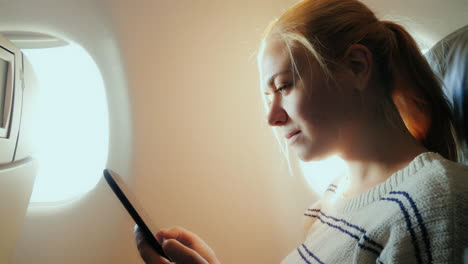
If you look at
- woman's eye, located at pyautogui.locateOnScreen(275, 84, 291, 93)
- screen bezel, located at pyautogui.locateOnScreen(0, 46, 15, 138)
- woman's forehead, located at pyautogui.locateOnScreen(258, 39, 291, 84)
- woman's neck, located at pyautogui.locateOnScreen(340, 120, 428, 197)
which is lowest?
woman's neck, located at pyautogui.locateOnScreen(340, 120, 428, 197)

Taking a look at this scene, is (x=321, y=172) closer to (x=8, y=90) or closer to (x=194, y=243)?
(x=194, y=243)

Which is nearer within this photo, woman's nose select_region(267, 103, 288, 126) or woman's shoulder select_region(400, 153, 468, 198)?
woman's shoulder select_region(400, 153, 468, 198)

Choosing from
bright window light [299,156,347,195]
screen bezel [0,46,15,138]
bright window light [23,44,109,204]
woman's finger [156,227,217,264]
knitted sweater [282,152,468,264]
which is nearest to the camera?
knitted sweater [282,152,468,264]

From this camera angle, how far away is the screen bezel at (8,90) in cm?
54

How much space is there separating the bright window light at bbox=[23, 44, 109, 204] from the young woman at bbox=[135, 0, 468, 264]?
461mm

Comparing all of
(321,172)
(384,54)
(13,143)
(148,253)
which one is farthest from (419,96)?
(13,143)

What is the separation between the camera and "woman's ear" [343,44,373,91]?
574mm

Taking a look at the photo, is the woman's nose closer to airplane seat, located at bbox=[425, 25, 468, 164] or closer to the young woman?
the young woman

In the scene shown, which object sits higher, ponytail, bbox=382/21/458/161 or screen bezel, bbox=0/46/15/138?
screen bezel, bbox=0/46/15/138

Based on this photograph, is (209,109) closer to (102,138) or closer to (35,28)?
(102,138)

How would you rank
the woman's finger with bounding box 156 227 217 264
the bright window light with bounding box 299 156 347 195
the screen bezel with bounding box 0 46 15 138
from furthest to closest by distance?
the bright window light with bounding box 299 156 347 195, the woman's finger with bounding box 156 227 217 264, the screen bezel with bounding box 0 46 15 138

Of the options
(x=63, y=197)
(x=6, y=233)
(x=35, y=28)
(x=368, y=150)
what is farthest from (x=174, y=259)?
(x=35, y=28)

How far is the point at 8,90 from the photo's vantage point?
1.82 ft

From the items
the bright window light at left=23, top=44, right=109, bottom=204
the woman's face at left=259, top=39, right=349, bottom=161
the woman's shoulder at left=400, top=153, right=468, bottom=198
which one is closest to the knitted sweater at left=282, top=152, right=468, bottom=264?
the woman's shoulder at left=400, top=153, right=468, bottom=198
